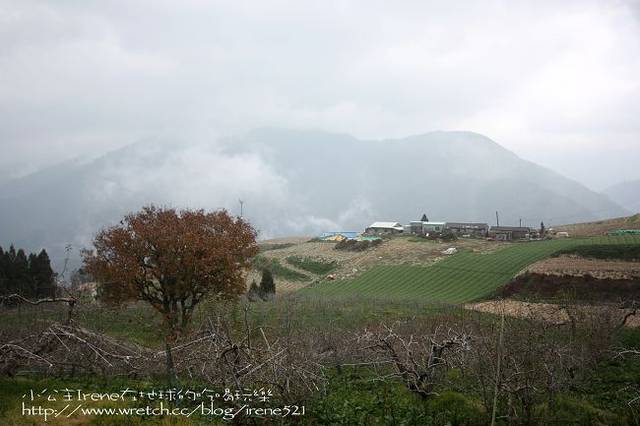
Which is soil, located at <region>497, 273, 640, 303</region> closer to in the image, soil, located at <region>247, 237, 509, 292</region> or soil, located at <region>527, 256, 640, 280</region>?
soil, located at <region>527, 256, 640, 280</region>

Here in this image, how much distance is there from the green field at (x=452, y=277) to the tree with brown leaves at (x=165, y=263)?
71.3ft

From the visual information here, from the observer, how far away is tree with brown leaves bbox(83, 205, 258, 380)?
2233 centimetres

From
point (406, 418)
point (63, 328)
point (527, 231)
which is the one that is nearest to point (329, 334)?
point (406, 418)

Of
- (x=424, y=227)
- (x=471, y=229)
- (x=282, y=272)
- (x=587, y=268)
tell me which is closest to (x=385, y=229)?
(x=424, y=227)

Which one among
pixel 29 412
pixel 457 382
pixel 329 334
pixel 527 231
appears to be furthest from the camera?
pixel 527 231

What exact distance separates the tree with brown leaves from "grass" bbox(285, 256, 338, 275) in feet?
140

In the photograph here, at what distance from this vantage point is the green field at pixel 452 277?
4488 cm

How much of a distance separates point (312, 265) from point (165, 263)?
158ft

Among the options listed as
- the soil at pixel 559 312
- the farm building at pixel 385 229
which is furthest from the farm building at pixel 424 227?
the soil at pixel 559 312

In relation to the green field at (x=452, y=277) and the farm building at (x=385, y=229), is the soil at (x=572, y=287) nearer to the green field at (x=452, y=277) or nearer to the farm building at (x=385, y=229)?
the green field at (x=452, y=277)

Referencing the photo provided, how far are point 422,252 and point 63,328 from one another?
5798 cm

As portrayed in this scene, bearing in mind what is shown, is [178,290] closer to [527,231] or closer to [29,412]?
[29,412]

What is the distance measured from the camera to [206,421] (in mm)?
8922

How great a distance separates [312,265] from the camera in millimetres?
69688
